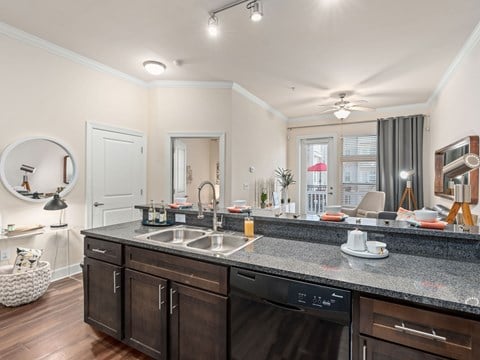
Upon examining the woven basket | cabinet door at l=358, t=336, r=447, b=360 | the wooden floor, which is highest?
cabinet door at l=358, t=336, r=447, b=360

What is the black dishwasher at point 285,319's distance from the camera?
1138mm

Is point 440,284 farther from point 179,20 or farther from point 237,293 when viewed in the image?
point 179,20

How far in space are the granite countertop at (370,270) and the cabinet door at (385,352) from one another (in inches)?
8.2

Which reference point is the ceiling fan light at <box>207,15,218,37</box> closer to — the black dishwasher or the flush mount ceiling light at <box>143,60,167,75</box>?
the flush mount ceiling light at <box>143,60,167,75</box>

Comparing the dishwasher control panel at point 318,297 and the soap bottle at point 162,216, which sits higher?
the soap bottle at point 162,216

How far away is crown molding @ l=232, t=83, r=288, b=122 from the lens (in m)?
4.41

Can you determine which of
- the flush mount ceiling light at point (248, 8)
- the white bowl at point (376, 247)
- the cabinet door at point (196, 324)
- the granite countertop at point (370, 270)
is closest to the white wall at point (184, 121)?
the flush mount ceiling light at point (248, 8)

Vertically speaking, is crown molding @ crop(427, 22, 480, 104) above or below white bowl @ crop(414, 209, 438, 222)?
above

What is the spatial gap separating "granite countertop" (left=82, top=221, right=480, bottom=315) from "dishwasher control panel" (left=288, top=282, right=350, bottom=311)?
0.11 ft

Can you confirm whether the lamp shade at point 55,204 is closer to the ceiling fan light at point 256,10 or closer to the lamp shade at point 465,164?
the ceiling fan light at point 256,10

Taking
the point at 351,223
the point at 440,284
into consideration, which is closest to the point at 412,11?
the point at 351,223

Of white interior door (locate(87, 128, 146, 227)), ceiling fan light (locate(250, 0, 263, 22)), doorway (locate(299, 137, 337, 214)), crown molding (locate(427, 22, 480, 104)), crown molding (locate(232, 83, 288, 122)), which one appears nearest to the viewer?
ceiling fan light (locate(250, 0, 263, 22))

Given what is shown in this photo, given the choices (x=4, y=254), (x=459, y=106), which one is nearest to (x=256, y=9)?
(x=459, y=106)

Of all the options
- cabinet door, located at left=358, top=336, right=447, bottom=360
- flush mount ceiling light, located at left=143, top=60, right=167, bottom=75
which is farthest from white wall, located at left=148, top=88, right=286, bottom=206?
cabinet door, located at left=358, top=336, right=447, bottom=360
